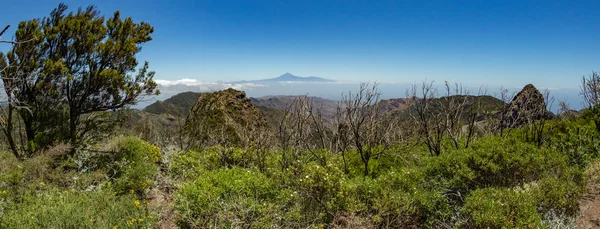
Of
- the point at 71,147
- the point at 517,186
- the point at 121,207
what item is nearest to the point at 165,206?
the point at 121,207

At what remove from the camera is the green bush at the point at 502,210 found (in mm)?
5109

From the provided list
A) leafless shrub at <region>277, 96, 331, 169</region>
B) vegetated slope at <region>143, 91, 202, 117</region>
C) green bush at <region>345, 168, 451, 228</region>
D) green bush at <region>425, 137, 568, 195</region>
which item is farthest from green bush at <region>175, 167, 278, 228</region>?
vegetated slope at <region>143, 91, 202, 117</region>

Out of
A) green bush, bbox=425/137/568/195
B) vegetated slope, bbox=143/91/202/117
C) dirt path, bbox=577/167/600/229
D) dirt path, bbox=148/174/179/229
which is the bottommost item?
vegetated slope, bbox=143/91/202/117

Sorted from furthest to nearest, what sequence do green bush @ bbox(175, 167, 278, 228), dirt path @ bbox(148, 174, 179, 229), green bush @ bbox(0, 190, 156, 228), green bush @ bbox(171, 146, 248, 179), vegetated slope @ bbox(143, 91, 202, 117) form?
vegetated slope @ bbox(143, 91, 202, 117), green bush @ bbox(171, 146, 248, 179), dirt path @ bbox(148, 174, 179, 229), green bush @ bbox(175, 167, 278, 228), green bush @ bbox(0, 190, 156, 228)

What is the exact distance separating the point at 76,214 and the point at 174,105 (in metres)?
145

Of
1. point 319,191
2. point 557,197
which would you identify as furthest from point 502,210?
point 319,191

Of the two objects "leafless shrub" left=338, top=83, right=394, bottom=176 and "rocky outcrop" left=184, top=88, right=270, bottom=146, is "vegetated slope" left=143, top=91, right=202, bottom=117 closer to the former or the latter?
"rocky outcrop" left=184, top=88, right=270, bottom=146

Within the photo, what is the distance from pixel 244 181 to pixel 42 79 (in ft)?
23.7

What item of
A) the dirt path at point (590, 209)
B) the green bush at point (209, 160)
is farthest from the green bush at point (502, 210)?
the green bush at point (209, 160)

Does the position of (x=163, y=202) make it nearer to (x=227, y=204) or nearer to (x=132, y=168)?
(x=132, y=168)

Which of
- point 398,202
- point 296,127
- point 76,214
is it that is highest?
point 296,127

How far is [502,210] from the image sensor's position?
17.4 ft

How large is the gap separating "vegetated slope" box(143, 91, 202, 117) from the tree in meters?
111

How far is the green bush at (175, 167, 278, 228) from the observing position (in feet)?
19.0
